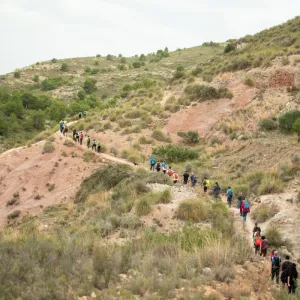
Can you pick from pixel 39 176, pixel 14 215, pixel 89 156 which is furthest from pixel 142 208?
pixel 39 176

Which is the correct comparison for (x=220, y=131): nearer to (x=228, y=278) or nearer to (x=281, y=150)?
(x=281, y=150)

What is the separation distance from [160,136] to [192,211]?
63.6ft

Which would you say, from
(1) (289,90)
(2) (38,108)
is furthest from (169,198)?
(2) (38,108)

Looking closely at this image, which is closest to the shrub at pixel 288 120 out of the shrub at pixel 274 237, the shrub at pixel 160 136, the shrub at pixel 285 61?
the shrub at pixel 160 136

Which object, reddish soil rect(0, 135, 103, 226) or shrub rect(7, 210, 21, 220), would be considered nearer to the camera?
shrub rect(7, 210, 21, 220)

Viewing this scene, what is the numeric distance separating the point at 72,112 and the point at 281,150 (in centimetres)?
4199

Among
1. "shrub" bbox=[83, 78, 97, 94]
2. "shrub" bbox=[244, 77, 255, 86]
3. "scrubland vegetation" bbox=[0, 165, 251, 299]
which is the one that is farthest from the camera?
"shrub" bbox=[83, 78, 97, 94]

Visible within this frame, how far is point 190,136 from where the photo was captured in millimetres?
34156

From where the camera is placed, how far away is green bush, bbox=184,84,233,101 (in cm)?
3804

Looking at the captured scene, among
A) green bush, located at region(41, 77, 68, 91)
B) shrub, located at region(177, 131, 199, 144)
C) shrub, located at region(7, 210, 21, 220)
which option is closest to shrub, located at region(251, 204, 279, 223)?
shrub, located at region(7, 210, 21, 220)

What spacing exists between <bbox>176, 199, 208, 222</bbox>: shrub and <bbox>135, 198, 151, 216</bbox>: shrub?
1.17 metres

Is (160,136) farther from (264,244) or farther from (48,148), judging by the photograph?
(264,244)

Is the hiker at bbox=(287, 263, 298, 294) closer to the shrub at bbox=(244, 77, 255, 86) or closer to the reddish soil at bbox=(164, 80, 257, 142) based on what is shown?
the reddish soil at bbox=(164, 80, 257, 142)

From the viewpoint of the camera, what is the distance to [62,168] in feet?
98.0
